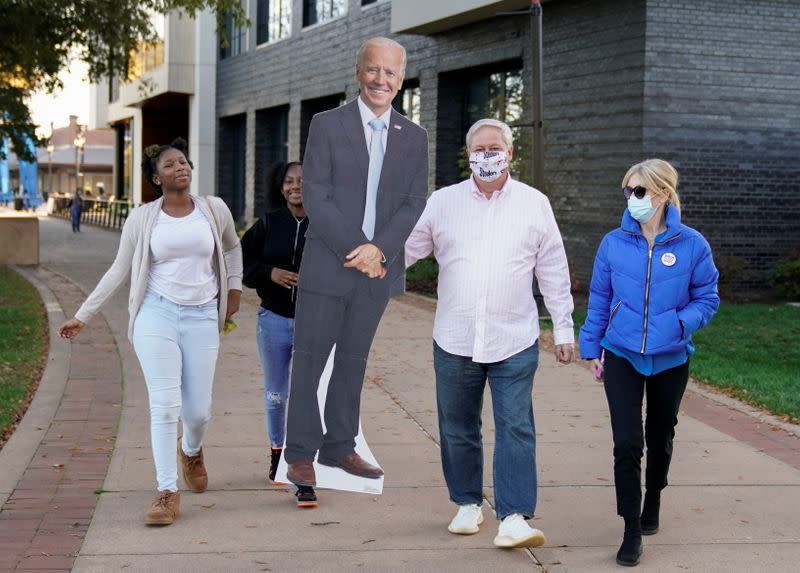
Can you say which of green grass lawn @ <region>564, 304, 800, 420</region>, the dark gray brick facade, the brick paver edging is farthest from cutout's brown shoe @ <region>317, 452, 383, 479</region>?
the dark gray brick facade

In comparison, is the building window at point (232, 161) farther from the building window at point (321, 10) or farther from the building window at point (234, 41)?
the building window at point (321, 10)

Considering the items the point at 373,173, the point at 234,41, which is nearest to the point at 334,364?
the point at 373,173

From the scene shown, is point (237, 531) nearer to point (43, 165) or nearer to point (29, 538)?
point (29, 538)

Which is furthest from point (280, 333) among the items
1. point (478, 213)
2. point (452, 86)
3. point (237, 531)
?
point (452, 86)

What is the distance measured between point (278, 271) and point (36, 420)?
3.30 meters

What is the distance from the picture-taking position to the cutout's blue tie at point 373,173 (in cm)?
472

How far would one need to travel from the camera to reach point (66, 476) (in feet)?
22.9

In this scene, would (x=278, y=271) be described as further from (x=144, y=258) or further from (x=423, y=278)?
(x=423, y=278)

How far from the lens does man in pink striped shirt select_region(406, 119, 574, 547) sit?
5.44m

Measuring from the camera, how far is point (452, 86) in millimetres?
24625

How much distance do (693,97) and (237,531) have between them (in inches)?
558

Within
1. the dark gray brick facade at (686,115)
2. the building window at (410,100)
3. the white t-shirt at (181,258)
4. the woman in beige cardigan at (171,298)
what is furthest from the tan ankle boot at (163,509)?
the building window at (410,100)

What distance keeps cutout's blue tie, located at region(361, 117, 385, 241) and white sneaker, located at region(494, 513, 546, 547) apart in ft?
5.30

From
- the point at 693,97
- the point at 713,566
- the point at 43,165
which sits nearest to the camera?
the point at 713,566
